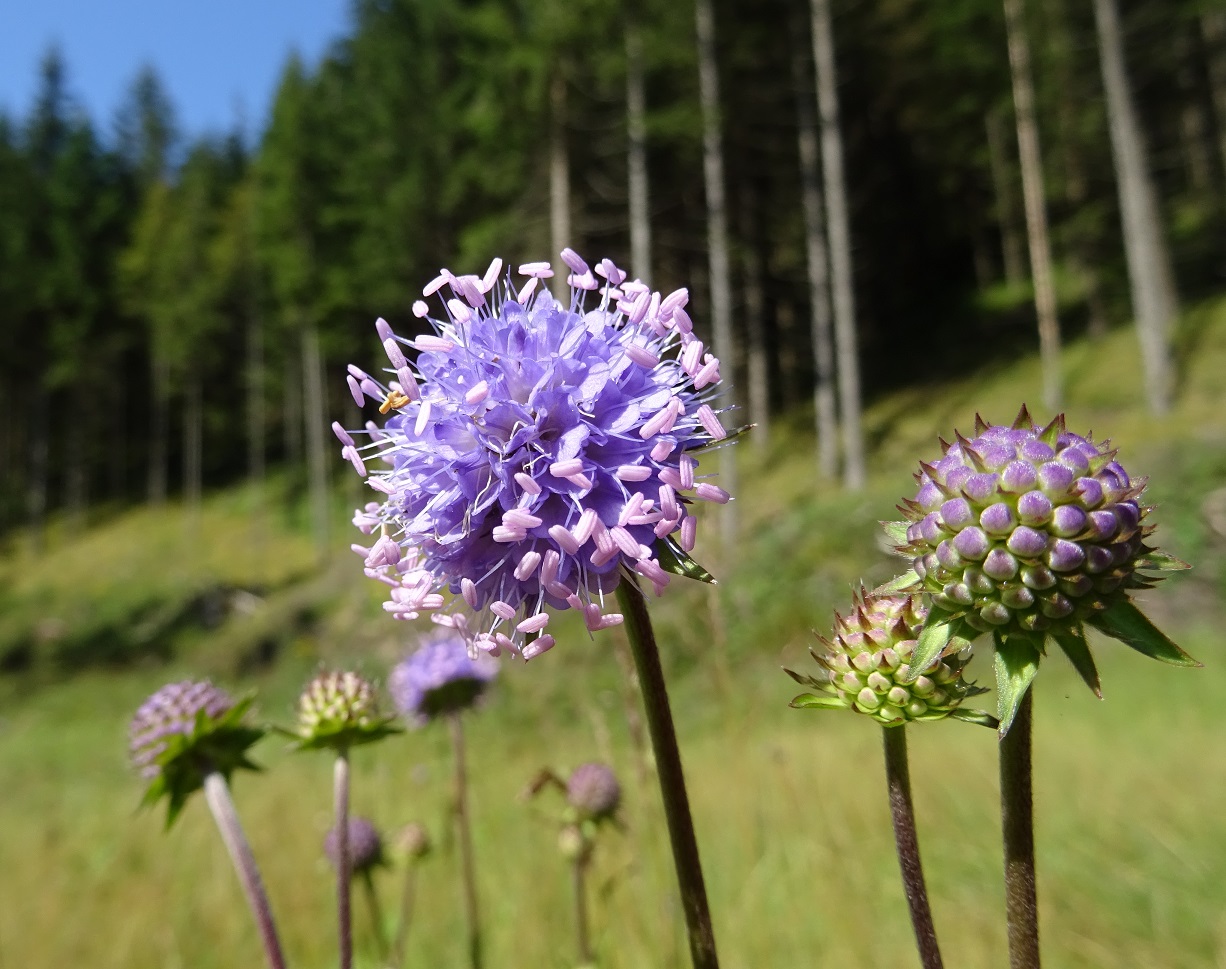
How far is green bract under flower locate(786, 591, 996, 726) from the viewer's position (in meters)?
1.39

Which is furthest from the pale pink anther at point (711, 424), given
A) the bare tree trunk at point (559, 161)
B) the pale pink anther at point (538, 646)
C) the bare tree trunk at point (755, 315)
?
the bare tree trunk at point (755, 315)

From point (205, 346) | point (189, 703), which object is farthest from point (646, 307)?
point (205, 346)

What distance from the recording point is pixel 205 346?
40375mm

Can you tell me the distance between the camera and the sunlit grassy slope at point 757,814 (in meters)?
4.02

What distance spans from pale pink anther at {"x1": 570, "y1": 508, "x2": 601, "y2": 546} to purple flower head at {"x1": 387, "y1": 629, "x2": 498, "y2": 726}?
7.21 ft

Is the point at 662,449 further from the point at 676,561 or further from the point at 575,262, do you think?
the point at 575,262

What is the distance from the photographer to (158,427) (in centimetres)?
4416

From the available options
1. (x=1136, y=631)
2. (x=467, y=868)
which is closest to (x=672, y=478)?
(x=1136, y=631)

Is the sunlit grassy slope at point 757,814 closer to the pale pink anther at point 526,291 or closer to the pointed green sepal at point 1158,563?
the pale pink anther at point 526,291

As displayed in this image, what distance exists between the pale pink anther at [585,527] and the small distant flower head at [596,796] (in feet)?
6.41

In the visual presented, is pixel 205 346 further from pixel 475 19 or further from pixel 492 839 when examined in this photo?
pixel 492 839

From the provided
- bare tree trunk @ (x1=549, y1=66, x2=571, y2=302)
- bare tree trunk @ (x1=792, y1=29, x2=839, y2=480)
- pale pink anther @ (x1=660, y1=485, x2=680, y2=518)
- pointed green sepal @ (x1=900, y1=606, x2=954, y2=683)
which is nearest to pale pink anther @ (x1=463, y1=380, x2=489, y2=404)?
pale pink anther @ (x1=660, y1=485, x2=680, y2=518)

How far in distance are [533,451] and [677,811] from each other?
71cm

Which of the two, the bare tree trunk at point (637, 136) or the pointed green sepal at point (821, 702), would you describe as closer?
the pointed green sepal at point (821, 702)
